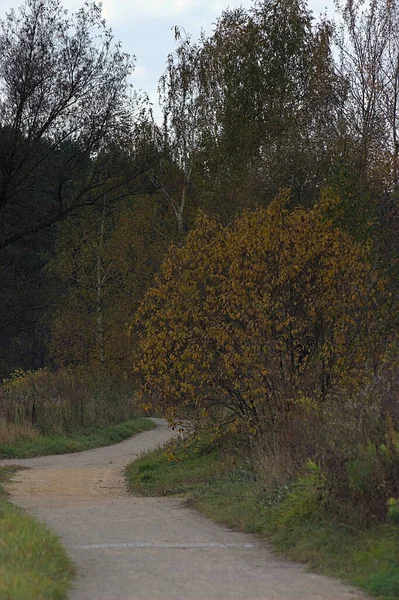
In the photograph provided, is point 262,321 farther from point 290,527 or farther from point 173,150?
point 173,150

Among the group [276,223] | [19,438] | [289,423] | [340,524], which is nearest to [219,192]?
[19,438]

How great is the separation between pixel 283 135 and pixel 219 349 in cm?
1936

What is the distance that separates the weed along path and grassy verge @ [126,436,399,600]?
0.21 meters

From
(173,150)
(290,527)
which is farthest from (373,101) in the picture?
(290,527)

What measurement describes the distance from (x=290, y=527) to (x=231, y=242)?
26.3ft

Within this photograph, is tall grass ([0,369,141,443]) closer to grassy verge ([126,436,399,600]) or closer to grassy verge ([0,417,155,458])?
grassy verge ([0,417,155,458])

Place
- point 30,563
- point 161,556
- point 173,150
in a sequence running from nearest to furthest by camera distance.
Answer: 1. point 30,563
2. point 161,556
3. point 173,150

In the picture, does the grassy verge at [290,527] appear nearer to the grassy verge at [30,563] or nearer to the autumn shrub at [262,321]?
the autumn shrub at [262,321]

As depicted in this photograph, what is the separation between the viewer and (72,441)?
27562mm

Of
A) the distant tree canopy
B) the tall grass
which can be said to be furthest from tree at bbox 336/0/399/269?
the tall grass

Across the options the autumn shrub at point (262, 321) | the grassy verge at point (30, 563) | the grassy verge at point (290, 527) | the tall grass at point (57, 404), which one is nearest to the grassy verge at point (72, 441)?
the tall grass at point (57, 404)

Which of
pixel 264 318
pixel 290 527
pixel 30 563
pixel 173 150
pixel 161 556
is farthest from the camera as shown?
pixel 173 150

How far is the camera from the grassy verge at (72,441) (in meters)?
25.2

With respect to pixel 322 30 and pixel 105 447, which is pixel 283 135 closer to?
pixel 322 30
